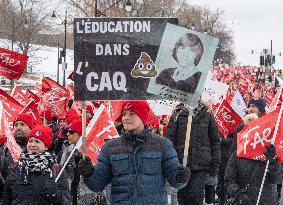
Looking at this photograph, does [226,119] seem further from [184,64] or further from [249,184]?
[184,64]

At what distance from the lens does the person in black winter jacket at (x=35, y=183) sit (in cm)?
508

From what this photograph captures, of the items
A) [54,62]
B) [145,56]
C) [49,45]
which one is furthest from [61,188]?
[49,45]

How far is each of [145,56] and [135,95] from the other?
27 cm

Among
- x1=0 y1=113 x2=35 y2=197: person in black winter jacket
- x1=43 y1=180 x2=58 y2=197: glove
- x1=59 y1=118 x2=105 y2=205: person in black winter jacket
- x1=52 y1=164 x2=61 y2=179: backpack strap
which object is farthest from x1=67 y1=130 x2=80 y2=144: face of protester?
x1=43 y1=180 x2=58 y2=197: glove

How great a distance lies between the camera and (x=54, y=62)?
243ft

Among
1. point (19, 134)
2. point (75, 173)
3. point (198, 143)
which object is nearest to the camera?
point (75, 173)

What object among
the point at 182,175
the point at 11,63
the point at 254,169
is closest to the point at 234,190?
the point at 254,169

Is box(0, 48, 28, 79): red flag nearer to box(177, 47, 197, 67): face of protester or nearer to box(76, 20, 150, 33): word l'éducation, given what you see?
box(76, 20, 150, 33): word l'éducation

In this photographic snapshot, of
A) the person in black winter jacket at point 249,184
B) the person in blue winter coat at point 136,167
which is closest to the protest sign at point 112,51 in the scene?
the person in blue winter coat at point 136,167

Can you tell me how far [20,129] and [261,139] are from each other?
233cm

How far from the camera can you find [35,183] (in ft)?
16.7

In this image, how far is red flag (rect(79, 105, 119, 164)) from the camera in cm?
639

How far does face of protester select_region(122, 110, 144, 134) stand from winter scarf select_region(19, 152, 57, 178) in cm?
93

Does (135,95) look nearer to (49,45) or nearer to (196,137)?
(196,137)
